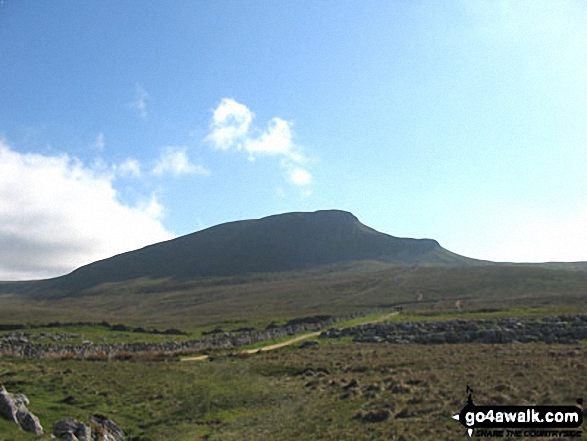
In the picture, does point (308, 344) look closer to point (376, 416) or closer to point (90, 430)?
point (376, 416)

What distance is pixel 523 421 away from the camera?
18.4 m

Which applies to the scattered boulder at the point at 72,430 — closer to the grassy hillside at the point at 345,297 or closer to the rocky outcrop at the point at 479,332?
the rocky outcrop at the point at 479,332

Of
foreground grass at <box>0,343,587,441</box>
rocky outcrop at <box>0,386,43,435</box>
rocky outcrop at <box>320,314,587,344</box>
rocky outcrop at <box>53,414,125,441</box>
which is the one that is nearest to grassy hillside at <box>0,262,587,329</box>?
rocky outcrop at <box>320,314,587,344</box>

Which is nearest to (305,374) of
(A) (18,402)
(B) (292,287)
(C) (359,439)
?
(C) (359,439)

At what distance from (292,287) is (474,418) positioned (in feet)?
562

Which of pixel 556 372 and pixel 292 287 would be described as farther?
pixel 292 287

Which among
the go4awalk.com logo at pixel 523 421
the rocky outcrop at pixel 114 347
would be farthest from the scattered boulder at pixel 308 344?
the go4awalk.com logo at pixel 523 421

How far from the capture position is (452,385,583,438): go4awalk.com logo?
1736cm

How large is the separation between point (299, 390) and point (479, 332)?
1096 inches

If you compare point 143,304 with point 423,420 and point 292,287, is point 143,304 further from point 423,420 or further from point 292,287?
point 423,420

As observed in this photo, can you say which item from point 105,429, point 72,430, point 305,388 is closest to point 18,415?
point 72,430

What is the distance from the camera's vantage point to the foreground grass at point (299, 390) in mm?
21359

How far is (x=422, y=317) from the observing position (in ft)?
244

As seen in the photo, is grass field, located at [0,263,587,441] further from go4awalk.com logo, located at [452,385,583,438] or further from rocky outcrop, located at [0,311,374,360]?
rocky outcrop, located at [0,311,374,360]
